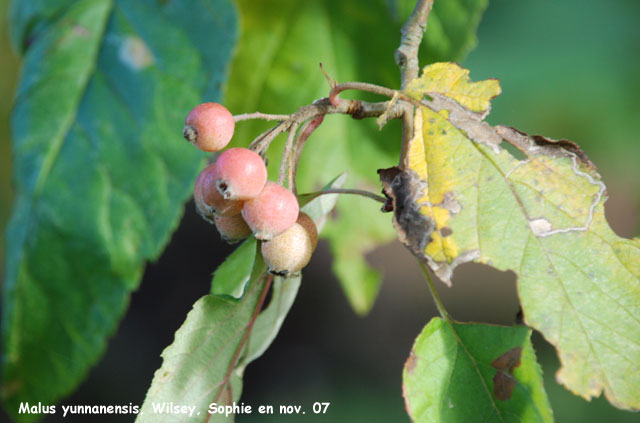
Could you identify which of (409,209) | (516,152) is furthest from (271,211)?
(516,152)

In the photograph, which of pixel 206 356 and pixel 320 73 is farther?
pixel 320 73

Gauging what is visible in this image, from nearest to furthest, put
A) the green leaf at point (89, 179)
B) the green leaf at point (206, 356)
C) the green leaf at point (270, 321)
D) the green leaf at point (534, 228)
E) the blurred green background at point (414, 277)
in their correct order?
the green leaf at point (534, 228)
the green leaf at point (206, 356)
the green leaf at point (270, 321)
the green leaf at point (89, 179)
the blurred green background at point (414, 277)

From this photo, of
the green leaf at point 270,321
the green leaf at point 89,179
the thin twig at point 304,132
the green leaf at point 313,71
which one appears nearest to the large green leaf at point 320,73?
the green leaf at point 313,71

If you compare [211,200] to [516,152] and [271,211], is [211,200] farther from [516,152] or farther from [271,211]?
[516,152]

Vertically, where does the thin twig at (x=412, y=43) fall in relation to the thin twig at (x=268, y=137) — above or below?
above

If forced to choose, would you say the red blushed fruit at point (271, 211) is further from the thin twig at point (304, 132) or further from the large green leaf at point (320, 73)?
the large green leaf at point (320, 73)

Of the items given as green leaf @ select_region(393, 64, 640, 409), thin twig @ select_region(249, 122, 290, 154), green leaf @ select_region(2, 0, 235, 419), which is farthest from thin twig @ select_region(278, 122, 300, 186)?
green leaf @ select_region(2, 0, 235, 419)
